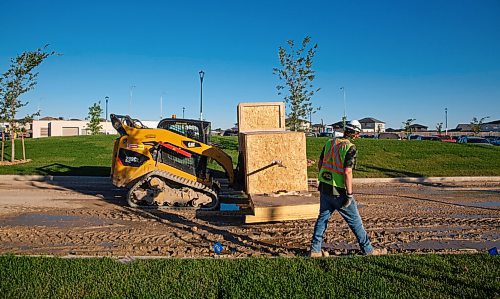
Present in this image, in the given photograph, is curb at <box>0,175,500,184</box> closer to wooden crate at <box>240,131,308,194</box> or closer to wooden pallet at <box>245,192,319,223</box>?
wooden crate at <box>240,131,308,194</box>

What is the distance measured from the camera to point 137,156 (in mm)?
9461

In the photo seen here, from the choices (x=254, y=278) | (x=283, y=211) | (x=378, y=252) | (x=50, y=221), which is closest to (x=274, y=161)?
(x=283, y=211)

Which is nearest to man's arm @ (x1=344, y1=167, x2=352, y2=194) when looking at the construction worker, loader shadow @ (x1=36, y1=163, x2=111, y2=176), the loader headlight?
the construction worker

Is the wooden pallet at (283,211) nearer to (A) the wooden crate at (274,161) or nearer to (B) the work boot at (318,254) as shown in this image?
(B) the work boot at (318,254)

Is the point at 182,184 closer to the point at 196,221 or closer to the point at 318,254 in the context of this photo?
the point at 196,221

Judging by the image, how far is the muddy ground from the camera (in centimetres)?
639

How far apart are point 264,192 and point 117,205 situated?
3.87m

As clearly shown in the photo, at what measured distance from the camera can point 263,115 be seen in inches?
441

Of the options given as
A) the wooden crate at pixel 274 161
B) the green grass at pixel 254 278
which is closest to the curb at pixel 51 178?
the wooden crate at pixel 274 161

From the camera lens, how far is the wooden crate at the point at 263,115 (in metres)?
11.1

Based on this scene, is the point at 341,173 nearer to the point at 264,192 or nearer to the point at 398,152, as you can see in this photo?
the point at 264,192

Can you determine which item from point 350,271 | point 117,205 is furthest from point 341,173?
point 117,205

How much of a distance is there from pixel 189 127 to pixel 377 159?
40.5ft

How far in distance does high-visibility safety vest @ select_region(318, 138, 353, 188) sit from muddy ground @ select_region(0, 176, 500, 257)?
1.19 m
